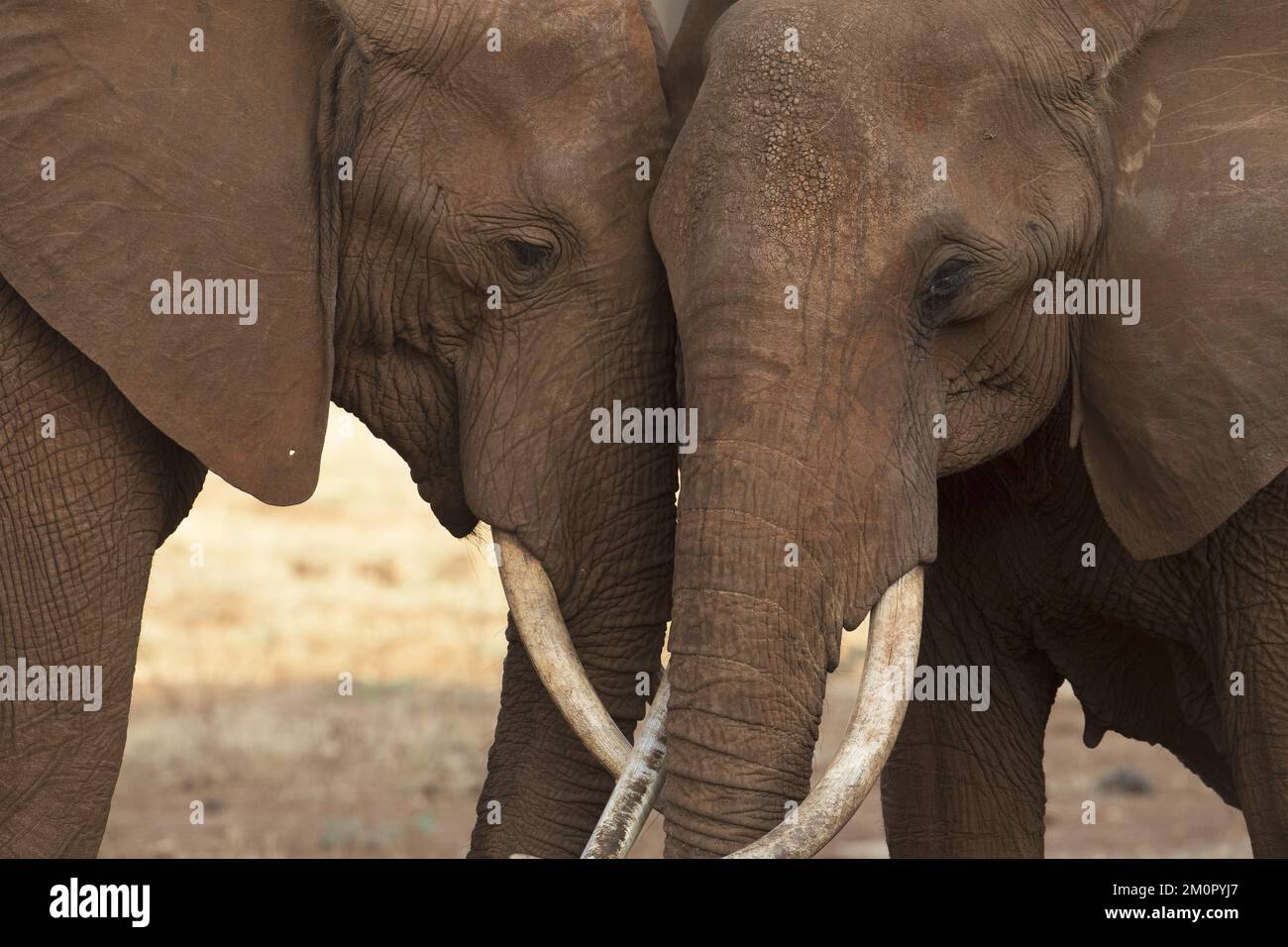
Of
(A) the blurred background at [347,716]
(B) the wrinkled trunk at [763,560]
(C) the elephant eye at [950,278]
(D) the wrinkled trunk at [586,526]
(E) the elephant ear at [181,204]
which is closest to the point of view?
(B) the wrinkled trunk at [763,560]

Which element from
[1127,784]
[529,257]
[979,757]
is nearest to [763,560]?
[529,257]

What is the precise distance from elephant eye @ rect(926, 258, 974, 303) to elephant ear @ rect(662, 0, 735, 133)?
0.82 m

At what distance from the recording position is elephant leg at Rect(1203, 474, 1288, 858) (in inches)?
192

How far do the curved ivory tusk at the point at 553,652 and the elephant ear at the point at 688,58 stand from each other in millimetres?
1053

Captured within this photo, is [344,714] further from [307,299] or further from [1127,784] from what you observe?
[307,299]

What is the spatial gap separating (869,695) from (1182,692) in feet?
3.99

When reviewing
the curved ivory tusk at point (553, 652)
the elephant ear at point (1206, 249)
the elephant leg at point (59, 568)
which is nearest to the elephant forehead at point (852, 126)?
the elephant ear at point (1206, 249)

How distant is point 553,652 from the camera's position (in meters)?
4.93

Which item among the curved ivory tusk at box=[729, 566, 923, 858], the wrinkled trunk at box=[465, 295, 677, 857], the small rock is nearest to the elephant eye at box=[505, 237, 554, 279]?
the wrinkled trunk at box=[465, 295, 677, 857]

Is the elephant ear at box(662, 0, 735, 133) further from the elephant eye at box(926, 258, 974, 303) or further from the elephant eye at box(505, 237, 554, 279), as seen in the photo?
the elephant eye at box(926, 258, 974, 303)

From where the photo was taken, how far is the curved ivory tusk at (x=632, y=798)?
4602mm

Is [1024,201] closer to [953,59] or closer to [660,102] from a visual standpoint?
[953,59]

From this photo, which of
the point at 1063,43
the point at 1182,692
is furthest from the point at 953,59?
the point at 1182,692

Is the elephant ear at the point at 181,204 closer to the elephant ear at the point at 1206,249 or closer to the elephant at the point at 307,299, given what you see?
the elephant at the point at 307,299
